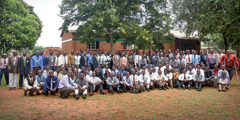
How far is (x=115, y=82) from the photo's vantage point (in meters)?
9.55

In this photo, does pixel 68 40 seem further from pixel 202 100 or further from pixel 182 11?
pixel 202 100

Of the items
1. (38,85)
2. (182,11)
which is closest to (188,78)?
(38,85)

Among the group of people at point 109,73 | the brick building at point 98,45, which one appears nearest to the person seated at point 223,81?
the group of people at point 109,73

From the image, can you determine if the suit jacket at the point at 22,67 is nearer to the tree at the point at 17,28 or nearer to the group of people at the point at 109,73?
the group of people at the point at 109,73

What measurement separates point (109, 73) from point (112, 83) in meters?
0.76

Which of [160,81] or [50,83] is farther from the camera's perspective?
[160,81]

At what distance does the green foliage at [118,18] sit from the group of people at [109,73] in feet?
11.4

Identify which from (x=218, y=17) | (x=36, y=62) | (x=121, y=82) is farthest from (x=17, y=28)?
(x=218, y=17)

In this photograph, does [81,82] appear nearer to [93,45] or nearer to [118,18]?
[118,18]

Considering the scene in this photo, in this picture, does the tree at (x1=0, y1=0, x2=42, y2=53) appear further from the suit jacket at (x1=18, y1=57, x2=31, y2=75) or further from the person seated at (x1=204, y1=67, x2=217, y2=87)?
the person seated at (x1=204, y1=67, x2=217, y2=87)

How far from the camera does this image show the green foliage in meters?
14.8

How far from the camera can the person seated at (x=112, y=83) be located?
367 inches

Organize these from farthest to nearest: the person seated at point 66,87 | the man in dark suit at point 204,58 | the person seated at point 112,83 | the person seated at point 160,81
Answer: the man in dark suit at point 204,58 → the person seated at point 160,81 → the person seated at point 112,83 → the person seated at point 66,87

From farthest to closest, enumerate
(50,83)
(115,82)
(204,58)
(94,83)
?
(204,58) → (115,82) → (94,83) → (50,83)
